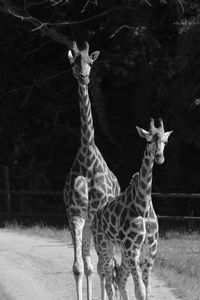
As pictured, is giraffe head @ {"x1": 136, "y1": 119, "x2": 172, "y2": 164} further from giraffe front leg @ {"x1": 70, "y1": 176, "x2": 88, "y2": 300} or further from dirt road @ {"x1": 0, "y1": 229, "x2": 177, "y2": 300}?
dirt road @ {"x1": 0, "y1": 229, "x2": 177, "y2": 300}

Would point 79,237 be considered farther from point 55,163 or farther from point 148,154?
point 55,163

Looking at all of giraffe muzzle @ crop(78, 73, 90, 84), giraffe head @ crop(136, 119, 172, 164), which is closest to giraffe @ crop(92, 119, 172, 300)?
giraffe head @ crop(136, 119, 172, 164)

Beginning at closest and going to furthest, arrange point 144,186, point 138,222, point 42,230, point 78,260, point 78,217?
point 138,222
point 144,186
point 78,260
point 78,217
point 42,230

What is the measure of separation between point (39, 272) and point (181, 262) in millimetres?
2510

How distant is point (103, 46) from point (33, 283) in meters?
10.8

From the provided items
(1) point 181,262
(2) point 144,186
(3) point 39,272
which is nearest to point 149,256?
(2) point 144,186

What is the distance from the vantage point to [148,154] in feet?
27.2

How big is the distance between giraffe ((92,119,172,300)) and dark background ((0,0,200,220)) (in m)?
8.88

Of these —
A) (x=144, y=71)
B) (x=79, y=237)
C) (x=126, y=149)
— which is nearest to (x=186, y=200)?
(x=126, y=149)

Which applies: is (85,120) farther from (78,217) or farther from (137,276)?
(137,276)

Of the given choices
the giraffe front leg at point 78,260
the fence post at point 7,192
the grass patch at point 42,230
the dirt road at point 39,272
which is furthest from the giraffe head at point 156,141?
the fence post at point 7,192

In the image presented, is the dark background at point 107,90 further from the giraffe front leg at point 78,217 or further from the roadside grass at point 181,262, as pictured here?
the giraffe front leg at point 78,217

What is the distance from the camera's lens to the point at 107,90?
21672mm

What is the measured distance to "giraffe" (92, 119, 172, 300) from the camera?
8133 millimetres
